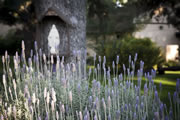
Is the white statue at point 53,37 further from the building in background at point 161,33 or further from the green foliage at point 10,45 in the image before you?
the building in background at point 161,33

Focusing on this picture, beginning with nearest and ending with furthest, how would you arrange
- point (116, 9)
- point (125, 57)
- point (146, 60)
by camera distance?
1. point (125, 57)
2. point (146, 60)
3. point (116, 9)

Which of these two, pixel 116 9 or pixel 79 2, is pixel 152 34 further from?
pixel 79 2

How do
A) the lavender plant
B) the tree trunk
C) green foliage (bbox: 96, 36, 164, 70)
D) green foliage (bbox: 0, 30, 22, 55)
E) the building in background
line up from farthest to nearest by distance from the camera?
the building in background, green foliage (bbox: 0, 30, 22, 55), green foliage (bbox: 96, 36, 164, 70), the tree trunk, the lavender plant

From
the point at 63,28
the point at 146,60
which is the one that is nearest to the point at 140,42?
the point at 146,60

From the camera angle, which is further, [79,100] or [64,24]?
[64,24]

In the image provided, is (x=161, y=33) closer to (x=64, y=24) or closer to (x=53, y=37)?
(x=64, y=24)

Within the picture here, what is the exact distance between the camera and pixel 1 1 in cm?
1070

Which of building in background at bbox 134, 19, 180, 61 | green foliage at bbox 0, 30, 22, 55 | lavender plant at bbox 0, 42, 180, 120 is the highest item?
building in background at bbox 134, 19, 180, 61

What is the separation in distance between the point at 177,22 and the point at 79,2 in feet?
21.4

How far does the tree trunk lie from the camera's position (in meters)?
5.62

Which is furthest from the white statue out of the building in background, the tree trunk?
the building in background

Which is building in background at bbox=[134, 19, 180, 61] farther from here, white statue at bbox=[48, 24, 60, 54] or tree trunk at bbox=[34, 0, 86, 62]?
white statue at bbox=[48, 24, 60, 54]

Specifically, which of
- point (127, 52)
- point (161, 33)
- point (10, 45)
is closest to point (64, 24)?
point (127, 52)

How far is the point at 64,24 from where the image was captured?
18.7 feet
